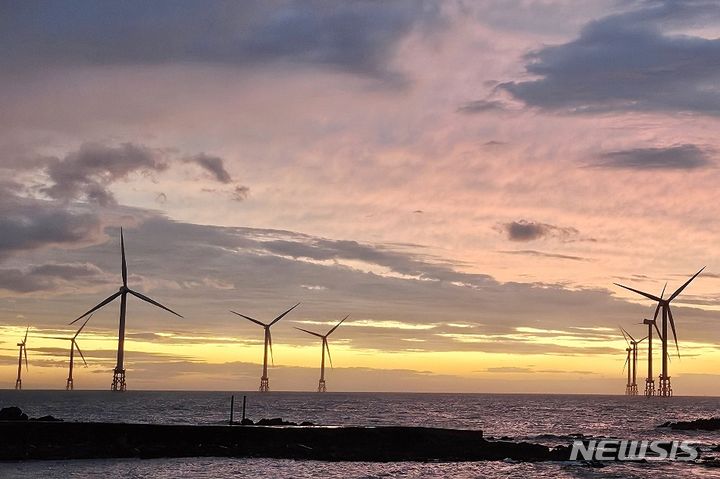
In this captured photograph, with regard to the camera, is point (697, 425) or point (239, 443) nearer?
point (239, 443)

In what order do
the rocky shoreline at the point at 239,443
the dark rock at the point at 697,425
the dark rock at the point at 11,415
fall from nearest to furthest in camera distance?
the rocky shoreline at the point at 239,443
the dark rock at the point at 11,415
the dark rock at the point at 697,425

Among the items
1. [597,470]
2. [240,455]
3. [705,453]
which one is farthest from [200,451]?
[705,453]

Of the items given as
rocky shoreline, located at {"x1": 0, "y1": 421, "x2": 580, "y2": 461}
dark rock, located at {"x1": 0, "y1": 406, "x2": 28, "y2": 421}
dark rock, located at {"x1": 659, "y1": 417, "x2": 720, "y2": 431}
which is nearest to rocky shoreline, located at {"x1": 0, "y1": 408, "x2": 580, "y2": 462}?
rocky shoreline, located at {"x1": 0, "y1": 421, "x2": 580, "y2": 461}

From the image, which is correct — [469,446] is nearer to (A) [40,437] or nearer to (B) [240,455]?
(B) [240,455]

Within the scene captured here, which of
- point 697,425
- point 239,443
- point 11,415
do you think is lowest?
point 697,425

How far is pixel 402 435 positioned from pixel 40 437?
28.2 meters

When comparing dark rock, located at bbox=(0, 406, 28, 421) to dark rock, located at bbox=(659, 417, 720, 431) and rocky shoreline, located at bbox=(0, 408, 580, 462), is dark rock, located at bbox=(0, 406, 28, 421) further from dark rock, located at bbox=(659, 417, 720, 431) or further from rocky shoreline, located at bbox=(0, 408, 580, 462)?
dark rock, located at bbox=(659, 417, 720, 431)

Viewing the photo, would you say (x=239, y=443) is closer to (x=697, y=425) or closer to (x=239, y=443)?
(x=239, y=443)

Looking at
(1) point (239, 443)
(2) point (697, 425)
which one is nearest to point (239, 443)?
(1) point (239, 443)

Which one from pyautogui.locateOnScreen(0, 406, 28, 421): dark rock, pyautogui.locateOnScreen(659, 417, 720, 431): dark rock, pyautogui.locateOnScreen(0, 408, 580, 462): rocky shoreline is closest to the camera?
pyautogui.locateOnScreen(0, 408, 580, 462): rocky shoreline

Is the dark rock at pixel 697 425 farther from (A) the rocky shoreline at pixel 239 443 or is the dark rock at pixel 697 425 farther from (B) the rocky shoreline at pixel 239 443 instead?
(B) the rocky shoreline at pixel 239 443

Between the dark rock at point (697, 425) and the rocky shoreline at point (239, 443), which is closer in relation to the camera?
the rocky shoreline at point (239, 443)

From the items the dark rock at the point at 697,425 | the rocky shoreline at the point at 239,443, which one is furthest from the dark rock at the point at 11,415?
the dark rock at the point at 697,425

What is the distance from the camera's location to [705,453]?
284ft
